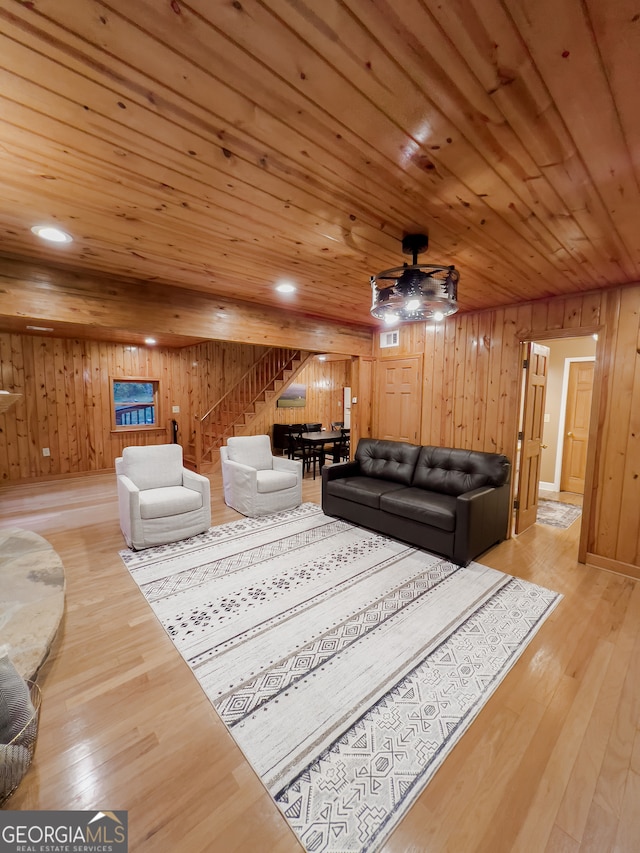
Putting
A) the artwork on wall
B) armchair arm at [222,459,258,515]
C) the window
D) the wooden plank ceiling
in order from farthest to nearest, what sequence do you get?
the artwork on wall → the window → armchair arm at [222,459,258,515] → the wooden plank ceiling

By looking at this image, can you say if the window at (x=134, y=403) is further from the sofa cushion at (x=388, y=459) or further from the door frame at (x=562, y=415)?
the door frame at (x=562, y=415)

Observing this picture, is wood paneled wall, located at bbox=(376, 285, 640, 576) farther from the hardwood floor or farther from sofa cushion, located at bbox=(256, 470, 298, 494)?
sofa cushion, located at bbox=(256, 470, 298, 494)

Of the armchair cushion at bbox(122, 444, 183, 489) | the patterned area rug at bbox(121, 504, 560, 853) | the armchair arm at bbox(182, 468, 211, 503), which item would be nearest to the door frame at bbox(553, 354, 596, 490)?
the patterned area rug at bbox(121, 504, 560, 853)

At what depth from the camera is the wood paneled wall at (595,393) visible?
3.07 metres

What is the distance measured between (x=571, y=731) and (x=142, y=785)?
1.89 metres

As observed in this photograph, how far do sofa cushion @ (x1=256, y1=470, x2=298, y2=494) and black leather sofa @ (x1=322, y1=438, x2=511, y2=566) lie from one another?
515 mm

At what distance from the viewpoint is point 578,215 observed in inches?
73.9

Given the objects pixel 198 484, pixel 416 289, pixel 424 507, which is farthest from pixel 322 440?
pixel 416 289

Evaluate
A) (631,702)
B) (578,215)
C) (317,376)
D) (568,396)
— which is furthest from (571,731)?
(317,376)

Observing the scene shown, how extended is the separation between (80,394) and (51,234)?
4.99 meters

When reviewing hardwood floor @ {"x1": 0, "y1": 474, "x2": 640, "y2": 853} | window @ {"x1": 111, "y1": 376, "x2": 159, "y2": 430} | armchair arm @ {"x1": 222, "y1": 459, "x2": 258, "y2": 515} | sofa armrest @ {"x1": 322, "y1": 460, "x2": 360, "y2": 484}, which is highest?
window @ {"x1": 111, "y1": 376, "x2": 159, "y2": 430}

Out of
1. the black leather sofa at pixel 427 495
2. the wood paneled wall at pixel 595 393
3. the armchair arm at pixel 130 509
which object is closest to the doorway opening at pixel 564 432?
the wood paneled wall at pixel 595 393

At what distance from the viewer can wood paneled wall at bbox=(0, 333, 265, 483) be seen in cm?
573

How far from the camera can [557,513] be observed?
4.63 m
